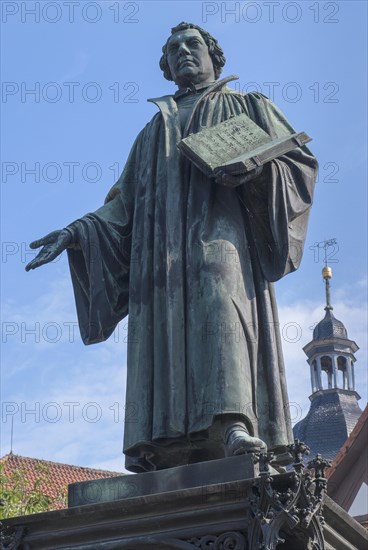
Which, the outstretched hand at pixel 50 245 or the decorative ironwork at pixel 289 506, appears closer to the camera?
the decorative ironwork at pixel 289 506

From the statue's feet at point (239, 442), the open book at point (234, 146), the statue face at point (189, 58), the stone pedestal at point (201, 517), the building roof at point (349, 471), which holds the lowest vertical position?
the stone pedestal at point (201, 517)

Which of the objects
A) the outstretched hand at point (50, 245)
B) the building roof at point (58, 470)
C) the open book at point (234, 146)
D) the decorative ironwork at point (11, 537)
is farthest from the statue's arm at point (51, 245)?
the building roof at point (58, 470)

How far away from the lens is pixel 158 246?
959cm

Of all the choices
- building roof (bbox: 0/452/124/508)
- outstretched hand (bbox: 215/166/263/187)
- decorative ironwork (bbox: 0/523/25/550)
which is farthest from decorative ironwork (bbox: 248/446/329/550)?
building roof (bbox: 0/452/124/508)

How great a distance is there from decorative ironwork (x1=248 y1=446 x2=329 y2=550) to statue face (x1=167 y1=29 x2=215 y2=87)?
341 cm

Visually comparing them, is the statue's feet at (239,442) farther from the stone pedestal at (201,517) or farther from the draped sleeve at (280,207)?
the draped sleeve at (280,207)

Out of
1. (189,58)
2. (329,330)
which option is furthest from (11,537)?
(329,330)

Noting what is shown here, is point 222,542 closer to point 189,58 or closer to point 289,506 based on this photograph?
point 289,506

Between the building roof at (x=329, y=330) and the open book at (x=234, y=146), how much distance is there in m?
63.9

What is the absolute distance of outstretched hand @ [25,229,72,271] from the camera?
9.62 metres

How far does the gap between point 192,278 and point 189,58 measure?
1864 millimetres

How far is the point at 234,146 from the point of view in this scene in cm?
952

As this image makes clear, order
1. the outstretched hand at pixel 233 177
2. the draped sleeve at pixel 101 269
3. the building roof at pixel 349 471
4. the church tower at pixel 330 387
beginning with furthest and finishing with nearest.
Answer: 1. the church tower at pixel 330 387
2. the building roof at pixel 349 471
3. the draped sleeve at pixel 101 269
4. the outstretched hand at pixel 233 177

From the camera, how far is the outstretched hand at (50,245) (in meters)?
9.62
